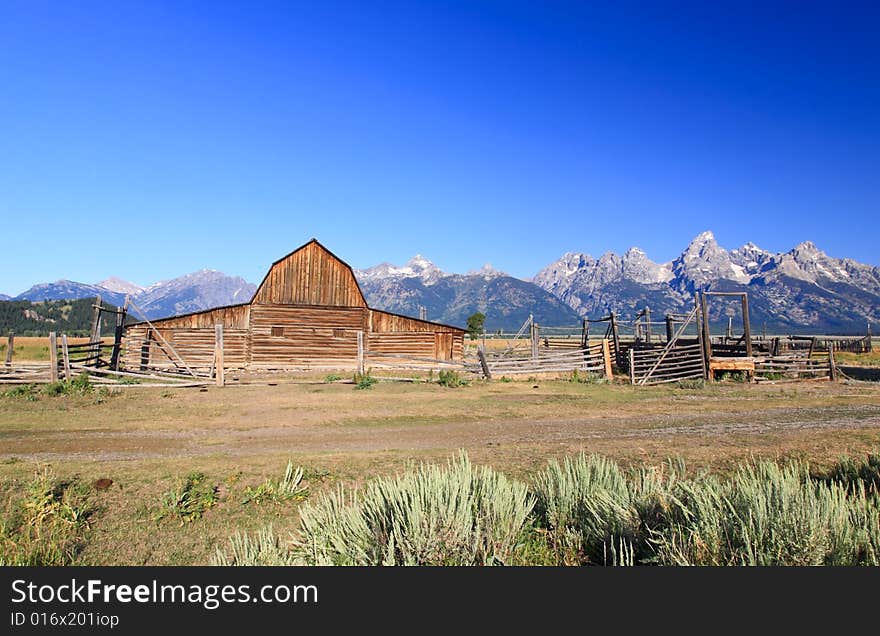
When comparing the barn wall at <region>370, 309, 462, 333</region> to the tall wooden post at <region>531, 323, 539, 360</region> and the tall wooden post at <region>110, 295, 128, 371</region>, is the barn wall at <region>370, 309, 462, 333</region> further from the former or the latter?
the tall wooden post at <region>110, 295, 128, 371</region>

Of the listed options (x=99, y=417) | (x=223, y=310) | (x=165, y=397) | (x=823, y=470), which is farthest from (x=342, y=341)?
(x=823, y=470)

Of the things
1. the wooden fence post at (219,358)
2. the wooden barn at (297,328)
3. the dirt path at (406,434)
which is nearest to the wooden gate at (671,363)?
the dirt path at (406,434)

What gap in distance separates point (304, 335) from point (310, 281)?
3.36m

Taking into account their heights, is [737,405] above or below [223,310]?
below

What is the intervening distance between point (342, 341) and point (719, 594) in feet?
95.3

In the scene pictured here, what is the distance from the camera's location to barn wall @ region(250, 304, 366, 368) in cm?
2941

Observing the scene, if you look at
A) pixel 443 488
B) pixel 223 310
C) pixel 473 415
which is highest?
pixel 223 310

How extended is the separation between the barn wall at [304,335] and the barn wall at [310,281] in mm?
503

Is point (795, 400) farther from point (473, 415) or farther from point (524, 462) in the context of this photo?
point (524, 462)

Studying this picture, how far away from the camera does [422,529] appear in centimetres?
355

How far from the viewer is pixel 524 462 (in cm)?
754

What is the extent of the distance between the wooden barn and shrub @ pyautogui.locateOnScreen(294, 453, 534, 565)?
24313 mm

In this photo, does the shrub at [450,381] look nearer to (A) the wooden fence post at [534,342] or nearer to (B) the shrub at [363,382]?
(B) the shrub at [363,382]

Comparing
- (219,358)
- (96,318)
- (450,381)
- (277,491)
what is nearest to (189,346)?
(96,318)
